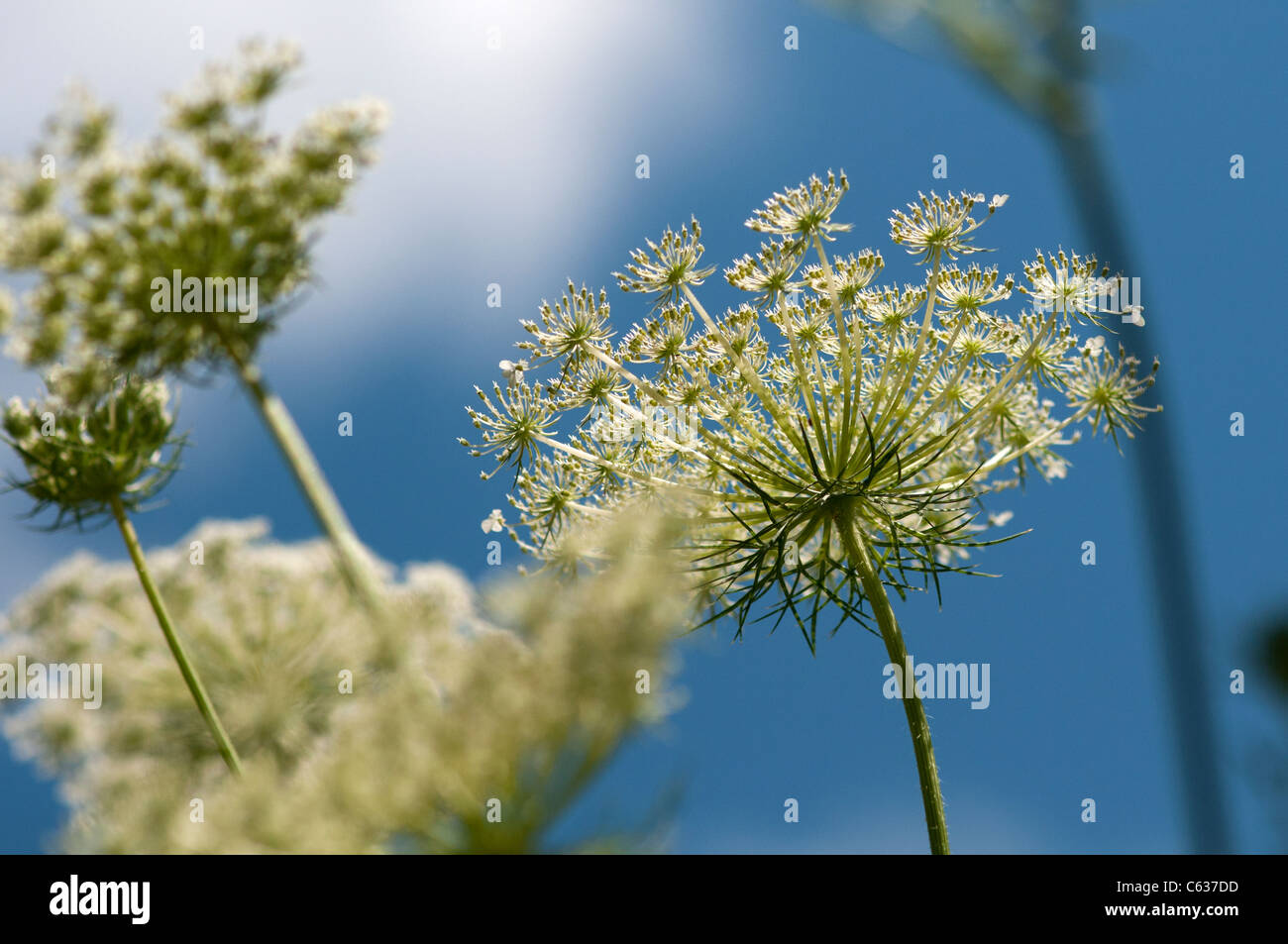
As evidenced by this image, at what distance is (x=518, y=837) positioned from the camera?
3410 millimetres

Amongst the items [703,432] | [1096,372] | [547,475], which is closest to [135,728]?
[547,475]

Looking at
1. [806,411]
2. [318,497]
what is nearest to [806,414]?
[806,411]

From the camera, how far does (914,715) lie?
6410mm

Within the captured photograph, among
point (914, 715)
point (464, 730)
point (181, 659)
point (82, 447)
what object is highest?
point (82, 447)

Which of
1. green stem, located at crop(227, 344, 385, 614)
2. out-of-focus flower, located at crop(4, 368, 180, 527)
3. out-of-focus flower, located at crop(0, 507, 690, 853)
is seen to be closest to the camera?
out-of-focus flower, located at crop(0, 507, 690, 853)

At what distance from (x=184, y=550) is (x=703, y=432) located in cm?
469

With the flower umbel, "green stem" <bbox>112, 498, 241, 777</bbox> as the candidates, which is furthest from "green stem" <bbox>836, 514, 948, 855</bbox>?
"green stem" <bbox>112, 498, 241, 777</bbox>

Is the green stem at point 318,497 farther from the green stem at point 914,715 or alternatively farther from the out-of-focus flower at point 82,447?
the green stem at point 914,715

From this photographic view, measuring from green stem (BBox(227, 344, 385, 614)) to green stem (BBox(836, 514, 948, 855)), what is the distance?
3547mm

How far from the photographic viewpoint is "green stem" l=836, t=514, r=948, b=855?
238 inches

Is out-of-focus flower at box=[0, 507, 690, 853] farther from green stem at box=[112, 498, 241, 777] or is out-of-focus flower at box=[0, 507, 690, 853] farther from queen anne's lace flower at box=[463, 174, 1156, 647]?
queen anne's lace flower at box=[463, 174, 1156, 647]

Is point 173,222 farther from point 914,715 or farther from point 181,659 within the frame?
point 914,715

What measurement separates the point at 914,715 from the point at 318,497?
397cm
